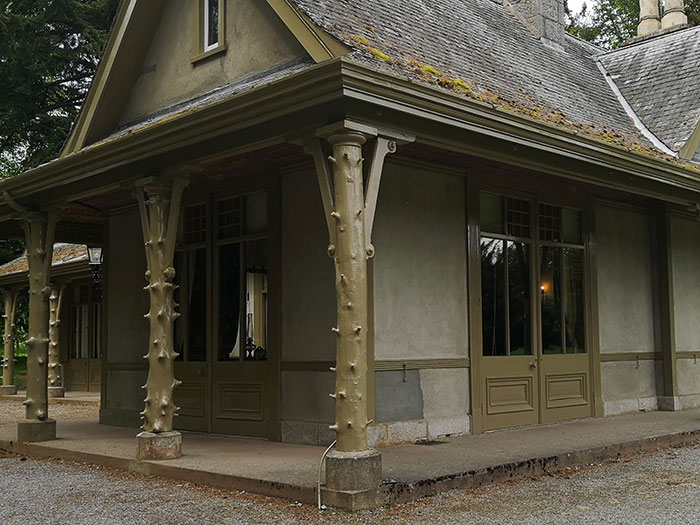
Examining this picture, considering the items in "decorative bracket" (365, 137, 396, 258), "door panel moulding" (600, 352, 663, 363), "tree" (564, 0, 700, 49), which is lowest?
"door panel moulding" (600, 352, 663, 363)

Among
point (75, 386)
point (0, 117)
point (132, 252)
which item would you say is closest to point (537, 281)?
point (132, 252)

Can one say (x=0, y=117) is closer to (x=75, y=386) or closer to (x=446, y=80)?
(x=75, y=386)

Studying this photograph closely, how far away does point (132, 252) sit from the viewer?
449 inches

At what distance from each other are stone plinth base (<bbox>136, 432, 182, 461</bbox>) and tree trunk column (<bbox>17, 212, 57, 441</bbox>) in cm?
241

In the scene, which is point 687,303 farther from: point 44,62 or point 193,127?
point 44,62

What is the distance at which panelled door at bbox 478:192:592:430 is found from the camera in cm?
966

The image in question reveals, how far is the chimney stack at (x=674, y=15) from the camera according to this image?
1688 cm

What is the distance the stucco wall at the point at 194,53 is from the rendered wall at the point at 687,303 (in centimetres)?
666

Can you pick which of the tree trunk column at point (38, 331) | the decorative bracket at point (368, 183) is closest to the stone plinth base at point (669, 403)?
the decorative bracket at point (368, 183)

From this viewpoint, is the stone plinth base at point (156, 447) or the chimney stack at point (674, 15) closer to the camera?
the stone plinth base at point (156, 447)

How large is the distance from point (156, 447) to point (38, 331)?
2.86m

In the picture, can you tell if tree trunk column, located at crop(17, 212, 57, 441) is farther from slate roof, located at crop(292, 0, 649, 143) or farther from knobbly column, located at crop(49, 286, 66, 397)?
knobbly column, located at crop(49, 286, 66, 397)

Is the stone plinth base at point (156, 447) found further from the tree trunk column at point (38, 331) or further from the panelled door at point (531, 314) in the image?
the panelled door at point (531, 314)

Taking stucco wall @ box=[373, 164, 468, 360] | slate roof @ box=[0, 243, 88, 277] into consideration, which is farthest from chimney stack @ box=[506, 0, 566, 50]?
slate roof @ box=[0, 243, 88, 277]
